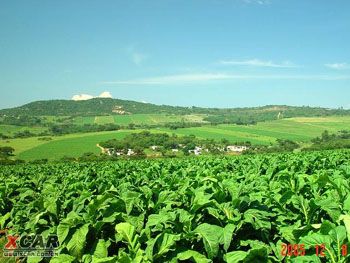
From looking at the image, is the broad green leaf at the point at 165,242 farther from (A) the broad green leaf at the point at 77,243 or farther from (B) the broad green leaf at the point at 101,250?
(A) the broad green leaf at the point at 77,243

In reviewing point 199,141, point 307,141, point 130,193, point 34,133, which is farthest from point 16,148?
point 130,193

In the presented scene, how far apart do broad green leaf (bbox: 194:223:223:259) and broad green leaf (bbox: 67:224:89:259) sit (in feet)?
5.64

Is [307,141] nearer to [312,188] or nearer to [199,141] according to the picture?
[199,141]

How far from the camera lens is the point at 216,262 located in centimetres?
407

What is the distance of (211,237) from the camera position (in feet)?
12.3

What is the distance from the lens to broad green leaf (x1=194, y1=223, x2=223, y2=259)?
3.63 metres

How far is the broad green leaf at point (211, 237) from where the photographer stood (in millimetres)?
3634

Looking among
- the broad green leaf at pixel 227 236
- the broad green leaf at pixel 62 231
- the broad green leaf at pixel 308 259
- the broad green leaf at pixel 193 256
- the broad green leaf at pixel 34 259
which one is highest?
the broad green leaf at pixel 308 259

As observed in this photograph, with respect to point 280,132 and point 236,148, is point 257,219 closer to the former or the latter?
point 236,148

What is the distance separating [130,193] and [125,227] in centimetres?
140

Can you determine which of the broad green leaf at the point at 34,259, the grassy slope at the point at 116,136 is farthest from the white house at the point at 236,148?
the broad green leaf at the point at 34,259

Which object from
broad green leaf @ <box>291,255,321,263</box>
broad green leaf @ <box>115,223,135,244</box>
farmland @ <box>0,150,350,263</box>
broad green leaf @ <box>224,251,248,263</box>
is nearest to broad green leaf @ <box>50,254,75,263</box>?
farmland @ <box>0,150,350,263</box>

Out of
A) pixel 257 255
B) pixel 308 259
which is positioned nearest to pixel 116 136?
pixel 257 255

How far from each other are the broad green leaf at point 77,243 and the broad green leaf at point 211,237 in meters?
1.72
